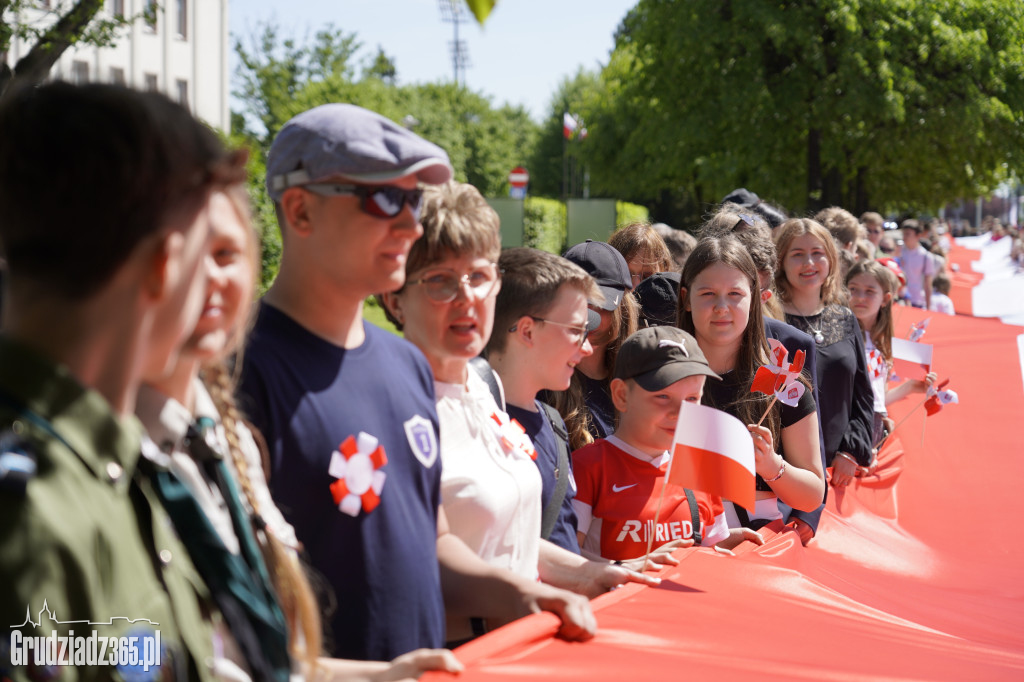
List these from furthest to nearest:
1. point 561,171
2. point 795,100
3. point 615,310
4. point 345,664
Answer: point 561,171
point 795,100
point 615,310
point 345,664

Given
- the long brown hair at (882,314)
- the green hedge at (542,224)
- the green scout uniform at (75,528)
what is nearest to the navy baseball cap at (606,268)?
the long brown hair at (882,314)

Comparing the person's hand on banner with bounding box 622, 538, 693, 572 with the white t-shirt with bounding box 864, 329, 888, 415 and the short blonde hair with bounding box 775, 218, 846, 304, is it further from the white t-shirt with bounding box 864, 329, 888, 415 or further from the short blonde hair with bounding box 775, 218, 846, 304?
the white t-shirt with bounding box 864, 329, 888, 415

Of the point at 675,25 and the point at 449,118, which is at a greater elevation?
the point at 449,118

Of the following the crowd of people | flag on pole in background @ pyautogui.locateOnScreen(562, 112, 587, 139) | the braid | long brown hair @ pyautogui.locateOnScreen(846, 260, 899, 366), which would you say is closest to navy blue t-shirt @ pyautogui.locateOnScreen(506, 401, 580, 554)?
the crowd of people

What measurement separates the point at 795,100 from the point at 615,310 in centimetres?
1992

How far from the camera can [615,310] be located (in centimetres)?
434

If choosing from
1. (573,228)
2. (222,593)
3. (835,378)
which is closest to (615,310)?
(835,378)

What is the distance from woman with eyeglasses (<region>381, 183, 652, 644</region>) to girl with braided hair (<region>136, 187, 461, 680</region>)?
2.65 ft

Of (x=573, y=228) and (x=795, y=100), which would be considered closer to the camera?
(x=795, y=100)

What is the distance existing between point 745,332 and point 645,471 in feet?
3.36

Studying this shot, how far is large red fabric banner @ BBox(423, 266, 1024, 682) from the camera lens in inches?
88.7

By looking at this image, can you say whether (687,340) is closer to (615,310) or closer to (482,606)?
(615,310)

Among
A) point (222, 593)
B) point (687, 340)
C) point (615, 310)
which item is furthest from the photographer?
point (615, 310)

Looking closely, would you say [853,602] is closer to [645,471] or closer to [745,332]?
[645,471]
